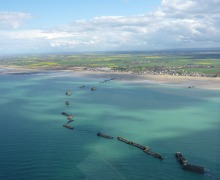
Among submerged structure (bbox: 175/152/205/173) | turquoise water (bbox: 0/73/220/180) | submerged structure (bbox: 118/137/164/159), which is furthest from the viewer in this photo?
submerged structure (bbox: 118/137/164/159)

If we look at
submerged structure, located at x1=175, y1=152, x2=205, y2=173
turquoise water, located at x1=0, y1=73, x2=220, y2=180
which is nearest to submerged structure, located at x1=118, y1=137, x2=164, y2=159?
turquoise water, located at x1=0, y1=73, x2=220, y2=180

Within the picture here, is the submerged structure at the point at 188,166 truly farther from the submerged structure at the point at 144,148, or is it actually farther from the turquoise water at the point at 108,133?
the submerged structure at the point at 144,148

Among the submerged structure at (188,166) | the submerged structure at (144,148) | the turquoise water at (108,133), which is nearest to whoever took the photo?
the submerged structure at (188,166)

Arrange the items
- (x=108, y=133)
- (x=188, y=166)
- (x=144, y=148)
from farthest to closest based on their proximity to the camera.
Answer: (x=108, y=133) → (x=144, y=148) → (x=188, y=166)

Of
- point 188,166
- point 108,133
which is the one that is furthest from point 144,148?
point 108,133

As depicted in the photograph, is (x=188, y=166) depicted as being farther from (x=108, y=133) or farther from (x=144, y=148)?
(x=108, y=133)

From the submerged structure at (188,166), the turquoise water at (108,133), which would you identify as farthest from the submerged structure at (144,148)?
the submerged structure at (188,166)

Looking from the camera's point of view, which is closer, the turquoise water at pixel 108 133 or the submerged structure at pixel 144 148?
the turquoise water at pixel 108 133

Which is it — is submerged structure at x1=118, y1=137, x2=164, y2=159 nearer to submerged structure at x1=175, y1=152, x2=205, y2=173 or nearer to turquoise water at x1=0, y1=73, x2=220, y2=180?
turquoise water at x1=0, y1=73, x2=220, y2=180
